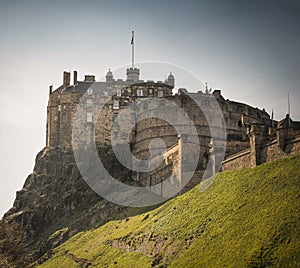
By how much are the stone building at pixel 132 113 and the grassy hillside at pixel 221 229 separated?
40.8 feet

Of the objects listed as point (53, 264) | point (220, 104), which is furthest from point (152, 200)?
point (220, 104)

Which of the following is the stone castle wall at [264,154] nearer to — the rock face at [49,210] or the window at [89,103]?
the rock face at [49,210]

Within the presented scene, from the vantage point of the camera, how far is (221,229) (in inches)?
1230

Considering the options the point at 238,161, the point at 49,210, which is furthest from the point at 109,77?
the point at 238,161

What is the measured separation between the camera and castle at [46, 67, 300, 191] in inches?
1882

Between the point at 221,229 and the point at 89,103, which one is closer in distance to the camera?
the point at 221,229

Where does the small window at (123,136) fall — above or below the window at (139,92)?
below

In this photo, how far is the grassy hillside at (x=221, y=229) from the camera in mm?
26641

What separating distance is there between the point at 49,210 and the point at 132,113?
612 inches

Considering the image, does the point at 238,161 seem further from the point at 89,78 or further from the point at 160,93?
the point at 89,78

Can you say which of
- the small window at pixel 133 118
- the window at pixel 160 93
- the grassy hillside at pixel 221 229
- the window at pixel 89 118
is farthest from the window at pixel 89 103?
the grassy hillside at pixel 221 229

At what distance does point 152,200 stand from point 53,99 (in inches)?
1073

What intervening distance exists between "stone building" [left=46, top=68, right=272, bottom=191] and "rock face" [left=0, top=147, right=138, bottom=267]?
8.74 feet

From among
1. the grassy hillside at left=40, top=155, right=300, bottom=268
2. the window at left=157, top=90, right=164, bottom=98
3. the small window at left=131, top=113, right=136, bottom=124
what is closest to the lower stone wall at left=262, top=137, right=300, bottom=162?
the grassy hillside at left=40, top=155, right=300, bottom=268
